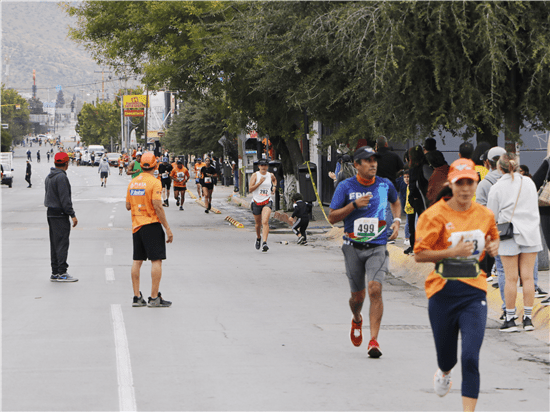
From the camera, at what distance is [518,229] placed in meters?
8.07

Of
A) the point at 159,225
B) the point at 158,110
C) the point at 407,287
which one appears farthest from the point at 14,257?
the point at 158,110

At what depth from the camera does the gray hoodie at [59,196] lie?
1194 cm

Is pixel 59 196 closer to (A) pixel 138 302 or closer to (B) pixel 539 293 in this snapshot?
(A) pixel 138 302

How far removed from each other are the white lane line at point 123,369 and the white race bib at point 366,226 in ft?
7.91

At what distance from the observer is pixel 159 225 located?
9.62 meters

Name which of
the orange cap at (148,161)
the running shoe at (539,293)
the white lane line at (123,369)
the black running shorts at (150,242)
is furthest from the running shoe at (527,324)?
the orange cap at (148,161)

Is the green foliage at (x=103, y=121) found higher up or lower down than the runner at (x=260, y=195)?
higher up

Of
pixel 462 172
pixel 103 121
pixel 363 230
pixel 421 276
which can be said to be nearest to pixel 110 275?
pixel 421 276

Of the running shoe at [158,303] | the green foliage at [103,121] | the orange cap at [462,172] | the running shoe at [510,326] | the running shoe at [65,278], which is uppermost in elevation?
the green foliage at [103,121]

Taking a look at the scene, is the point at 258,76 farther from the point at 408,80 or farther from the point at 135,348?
the point at 135,348

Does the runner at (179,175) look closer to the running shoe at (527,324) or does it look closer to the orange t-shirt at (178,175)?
the orange t-shirt at (178,175)

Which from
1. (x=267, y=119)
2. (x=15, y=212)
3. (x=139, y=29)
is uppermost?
(x=139, y=29)

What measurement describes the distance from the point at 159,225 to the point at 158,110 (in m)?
131

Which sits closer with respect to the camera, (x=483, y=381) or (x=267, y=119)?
(x=483, y=381)
